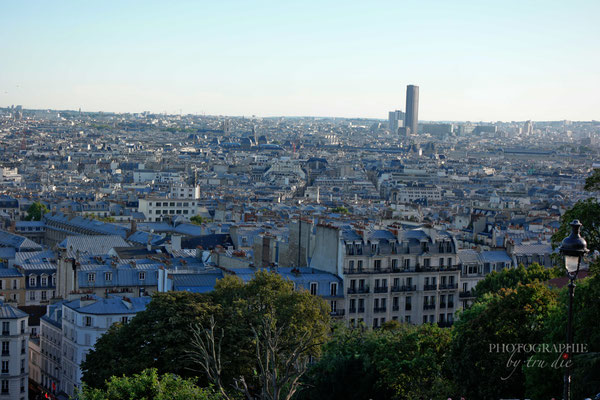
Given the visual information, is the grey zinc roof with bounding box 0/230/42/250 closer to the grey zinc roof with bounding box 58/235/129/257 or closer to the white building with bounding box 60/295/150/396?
the grey zinc roof with bounding box 58/235/129/257

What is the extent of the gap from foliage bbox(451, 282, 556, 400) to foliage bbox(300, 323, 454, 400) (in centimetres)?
139

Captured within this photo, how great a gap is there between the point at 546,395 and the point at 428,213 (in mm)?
96973

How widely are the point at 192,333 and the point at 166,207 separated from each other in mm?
76097

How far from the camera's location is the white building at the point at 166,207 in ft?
337

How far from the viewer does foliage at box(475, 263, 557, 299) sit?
39.5 meters

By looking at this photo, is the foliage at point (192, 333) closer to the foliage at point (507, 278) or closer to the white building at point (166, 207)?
the foliage at point (507, 278)

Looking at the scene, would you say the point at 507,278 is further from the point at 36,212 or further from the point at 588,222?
the point at 36,212

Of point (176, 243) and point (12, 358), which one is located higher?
point (176, 243)

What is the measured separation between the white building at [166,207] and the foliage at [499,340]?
254ft

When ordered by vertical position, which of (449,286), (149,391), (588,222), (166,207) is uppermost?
(588,222)

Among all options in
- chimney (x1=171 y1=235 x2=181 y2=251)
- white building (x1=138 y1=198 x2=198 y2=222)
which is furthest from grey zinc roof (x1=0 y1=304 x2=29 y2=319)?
white building (x1=138 y1=198 x2=198 y2=222)

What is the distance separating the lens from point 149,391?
2269 cm

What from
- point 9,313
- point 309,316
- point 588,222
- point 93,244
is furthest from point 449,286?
point 93,244

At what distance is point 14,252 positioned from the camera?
2218 inches
